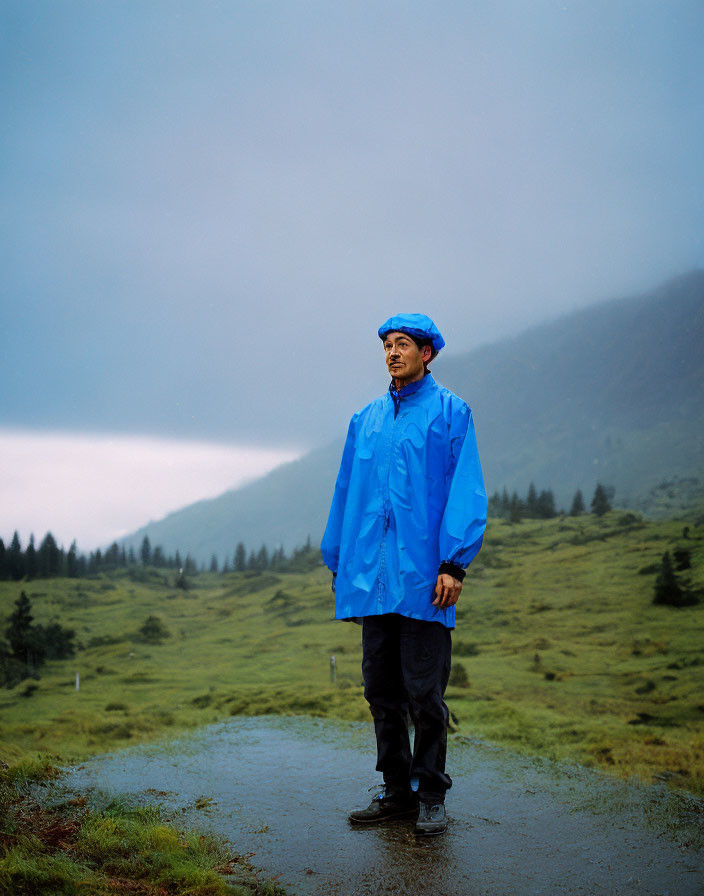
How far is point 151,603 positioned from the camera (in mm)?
14828

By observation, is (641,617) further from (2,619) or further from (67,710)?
(2,619)

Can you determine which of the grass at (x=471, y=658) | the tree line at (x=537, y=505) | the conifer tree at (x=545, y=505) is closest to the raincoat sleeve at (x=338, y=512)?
the grass at (x=471, y=658)

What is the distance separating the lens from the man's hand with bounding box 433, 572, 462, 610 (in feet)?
11.5

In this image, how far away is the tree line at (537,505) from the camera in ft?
62.4

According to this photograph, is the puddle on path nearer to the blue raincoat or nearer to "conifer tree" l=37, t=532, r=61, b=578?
the blue raincoat

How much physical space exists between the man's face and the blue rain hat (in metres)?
0.03

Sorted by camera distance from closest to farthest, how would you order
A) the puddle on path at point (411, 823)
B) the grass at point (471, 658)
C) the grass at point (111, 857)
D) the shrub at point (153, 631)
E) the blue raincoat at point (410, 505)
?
the grass at point (111, 857)
the puddle on path at point (411, 823)
the blue raincoat at point (410, 505)
the grass at point (471, 658)
the shrub at point (153, 631)

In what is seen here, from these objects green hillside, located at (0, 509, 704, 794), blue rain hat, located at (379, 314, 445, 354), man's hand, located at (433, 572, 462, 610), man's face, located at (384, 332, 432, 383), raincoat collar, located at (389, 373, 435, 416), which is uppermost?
blue rain hat, located at (379, 314, 445, 354)

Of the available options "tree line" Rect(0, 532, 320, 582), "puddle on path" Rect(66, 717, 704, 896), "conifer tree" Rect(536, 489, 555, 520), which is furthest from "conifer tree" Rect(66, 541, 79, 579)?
"conifer tree" Rect(536, 489, 555, 520)

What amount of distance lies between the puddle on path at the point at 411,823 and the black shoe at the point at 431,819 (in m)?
0.06

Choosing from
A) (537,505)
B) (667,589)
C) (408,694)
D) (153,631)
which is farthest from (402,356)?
(537,505)

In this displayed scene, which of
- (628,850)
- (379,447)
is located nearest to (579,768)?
(628,850)

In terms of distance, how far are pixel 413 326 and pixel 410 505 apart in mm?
928

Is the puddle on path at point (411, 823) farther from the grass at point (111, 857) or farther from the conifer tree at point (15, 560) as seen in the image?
the conifer tree at point (15, 560)
